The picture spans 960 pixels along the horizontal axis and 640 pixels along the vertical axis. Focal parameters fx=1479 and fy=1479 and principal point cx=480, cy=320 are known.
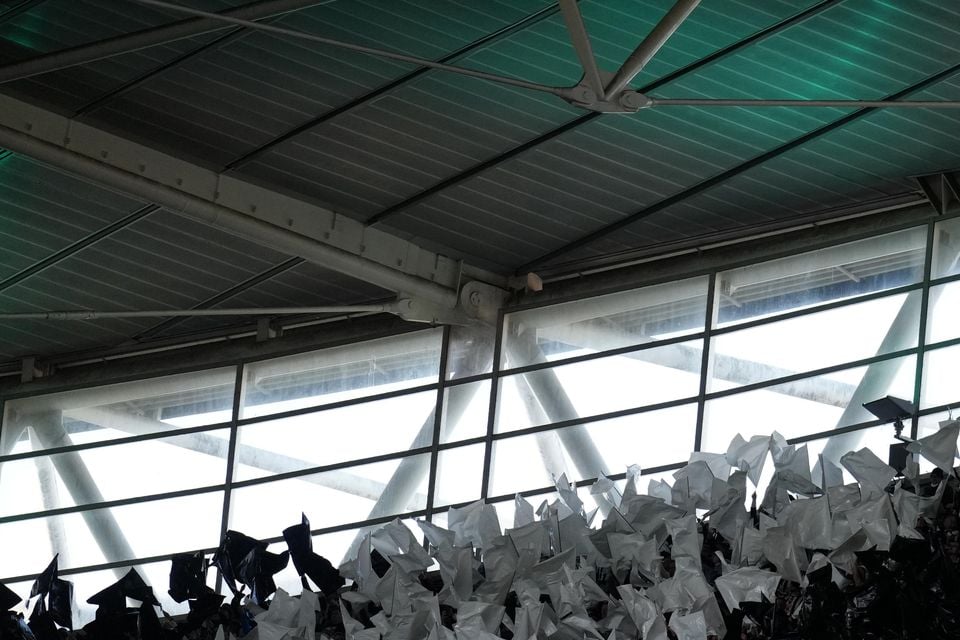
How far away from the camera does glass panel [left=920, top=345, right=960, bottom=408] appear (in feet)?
49.2

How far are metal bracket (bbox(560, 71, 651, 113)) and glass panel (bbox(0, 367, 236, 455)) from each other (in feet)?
29.4

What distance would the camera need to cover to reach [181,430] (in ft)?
66.0

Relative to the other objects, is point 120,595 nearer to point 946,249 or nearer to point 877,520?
point 877,520

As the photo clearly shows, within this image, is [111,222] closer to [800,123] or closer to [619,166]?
[619,166]

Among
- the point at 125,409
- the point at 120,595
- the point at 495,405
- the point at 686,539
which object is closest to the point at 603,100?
the point at 686,539

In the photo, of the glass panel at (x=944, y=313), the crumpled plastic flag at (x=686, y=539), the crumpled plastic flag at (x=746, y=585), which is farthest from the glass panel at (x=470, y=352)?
the crumpled plastic flag at (x=746, y=585)

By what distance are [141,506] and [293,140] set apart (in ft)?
21.7

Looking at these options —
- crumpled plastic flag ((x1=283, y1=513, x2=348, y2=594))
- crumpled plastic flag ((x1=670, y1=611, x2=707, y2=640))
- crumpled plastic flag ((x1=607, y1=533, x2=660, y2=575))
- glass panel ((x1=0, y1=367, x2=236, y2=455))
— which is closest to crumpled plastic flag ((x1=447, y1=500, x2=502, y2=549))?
crumpled plastic flag ((x1=283, y1=513, x2=348, y2=594))

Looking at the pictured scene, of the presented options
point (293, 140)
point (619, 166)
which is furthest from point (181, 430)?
point (619, 166)

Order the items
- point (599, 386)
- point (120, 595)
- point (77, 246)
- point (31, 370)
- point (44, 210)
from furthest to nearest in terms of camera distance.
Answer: point (31, 370) → point (77, 246) → point (599, 386) → point (44, 210) → point (120, 595)

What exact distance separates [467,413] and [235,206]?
4041 millimetres

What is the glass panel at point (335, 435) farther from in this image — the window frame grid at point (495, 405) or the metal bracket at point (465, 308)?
the metal bracket at point (465, 308)

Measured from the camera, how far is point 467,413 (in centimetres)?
1827

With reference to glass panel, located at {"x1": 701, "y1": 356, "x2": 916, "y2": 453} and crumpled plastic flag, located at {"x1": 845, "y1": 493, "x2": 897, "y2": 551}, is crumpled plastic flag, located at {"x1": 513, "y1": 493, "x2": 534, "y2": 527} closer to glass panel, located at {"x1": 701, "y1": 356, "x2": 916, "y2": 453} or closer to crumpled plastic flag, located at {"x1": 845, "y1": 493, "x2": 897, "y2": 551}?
crumpled plastic flag, located at {"x1": 845, "y1": 493, "x2": 897, "y2": 551}
